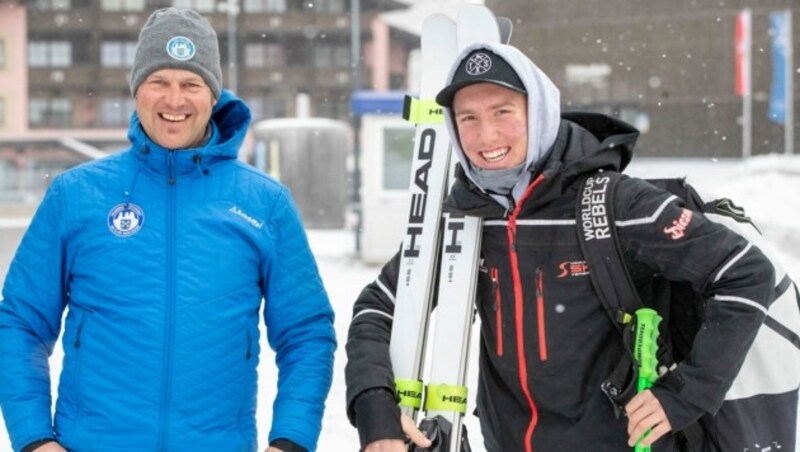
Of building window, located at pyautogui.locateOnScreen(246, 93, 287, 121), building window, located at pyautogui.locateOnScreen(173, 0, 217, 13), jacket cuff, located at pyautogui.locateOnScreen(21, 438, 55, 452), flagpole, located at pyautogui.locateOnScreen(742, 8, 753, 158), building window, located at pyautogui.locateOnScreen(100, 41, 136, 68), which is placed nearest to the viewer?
jacket cuff, located at pyautogui.locateOnScreen(21, 438, 55, 452)

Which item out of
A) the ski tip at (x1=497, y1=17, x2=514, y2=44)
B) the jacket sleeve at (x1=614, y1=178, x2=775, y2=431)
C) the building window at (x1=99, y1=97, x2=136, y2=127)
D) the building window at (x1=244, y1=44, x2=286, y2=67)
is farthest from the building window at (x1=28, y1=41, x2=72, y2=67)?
the jacket sleeve at (x1=614, y1=178, x2=775, y2=431)

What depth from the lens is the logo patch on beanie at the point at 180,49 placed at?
2172 millimetres

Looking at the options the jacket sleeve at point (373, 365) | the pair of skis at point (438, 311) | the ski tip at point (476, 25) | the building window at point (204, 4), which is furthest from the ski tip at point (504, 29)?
the building window at point (204, 4)

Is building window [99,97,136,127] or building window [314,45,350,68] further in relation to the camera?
building window [314,45,350,68]

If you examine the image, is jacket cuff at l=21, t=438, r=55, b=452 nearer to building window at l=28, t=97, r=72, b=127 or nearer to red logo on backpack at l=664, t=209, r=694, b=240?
red logo on backpack at l=664, t=209, r=694, b=240

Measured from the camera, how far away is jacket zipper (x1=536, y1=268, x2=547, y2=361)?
213 centimetres

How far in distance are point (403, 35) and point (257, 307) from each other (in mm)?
45591

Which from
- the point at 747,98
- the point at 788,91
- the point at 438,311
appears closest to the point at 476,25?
the point at 438,311

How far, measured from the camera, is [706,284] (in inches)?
79.6

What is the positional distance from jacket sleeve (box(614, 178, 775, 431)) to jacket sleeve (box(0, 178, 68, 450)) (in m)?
1.32

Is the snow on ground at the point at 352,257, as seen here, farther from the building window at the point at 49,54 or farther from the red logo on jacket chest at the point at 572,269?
the building window at the point at 49,54

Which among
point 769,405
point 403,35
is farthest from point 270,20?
point 769,405

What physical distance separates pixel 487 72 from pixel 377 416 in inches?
34.1

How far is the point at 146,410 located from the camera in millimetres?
2002
